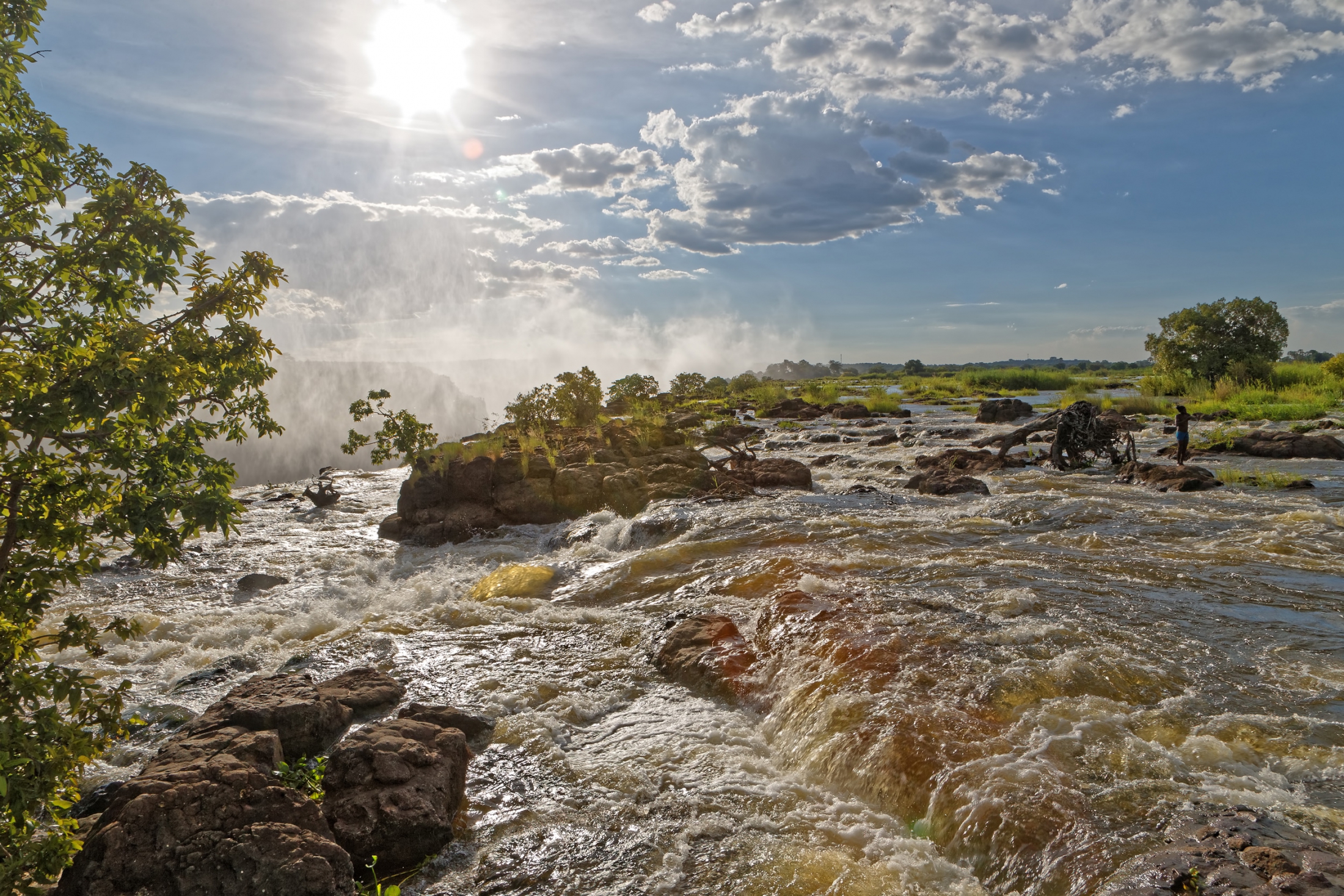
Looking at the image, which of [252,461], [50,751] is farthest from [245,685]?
[252,461]

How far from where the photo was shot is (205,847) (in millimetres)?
4062

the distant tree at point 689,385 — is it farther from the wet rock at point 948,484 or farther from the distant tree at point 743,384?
the wet rock at point 948,484

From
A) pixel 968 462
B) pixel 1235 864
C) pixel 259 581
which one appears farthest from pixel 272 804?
pixel 968 462

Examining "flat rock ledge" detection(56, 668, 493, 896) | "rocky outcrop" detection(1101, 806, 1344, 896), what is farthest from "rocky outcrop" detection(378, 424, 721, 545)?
"rocky outcrop" detection(1101, 806, 1344, 896)

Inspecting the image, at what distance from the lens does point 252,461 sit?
124 ft

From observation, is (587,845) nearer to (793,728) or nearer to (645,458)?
(793,728)

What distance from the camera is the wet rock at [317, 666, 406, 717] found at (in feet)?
22.9

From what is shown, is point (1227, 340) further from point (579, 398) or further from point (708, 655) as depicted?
point (708, 655)

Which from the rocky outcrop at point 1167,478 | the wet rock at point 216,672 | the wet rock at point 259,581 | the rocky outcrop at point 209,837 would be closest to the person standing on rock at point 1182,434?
the rocky outcrop at point 1167,478

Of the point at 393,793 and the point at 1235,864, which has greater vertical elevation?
the point at 1235,864

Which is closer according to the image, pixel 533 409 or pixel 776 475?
pixel 776 475

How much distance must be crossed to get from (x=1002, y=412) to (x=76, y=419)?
119ft

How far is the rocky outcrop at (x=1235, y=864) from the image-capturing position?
141 inches

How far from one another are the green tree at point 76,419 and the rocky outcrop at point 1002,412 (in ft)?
112
